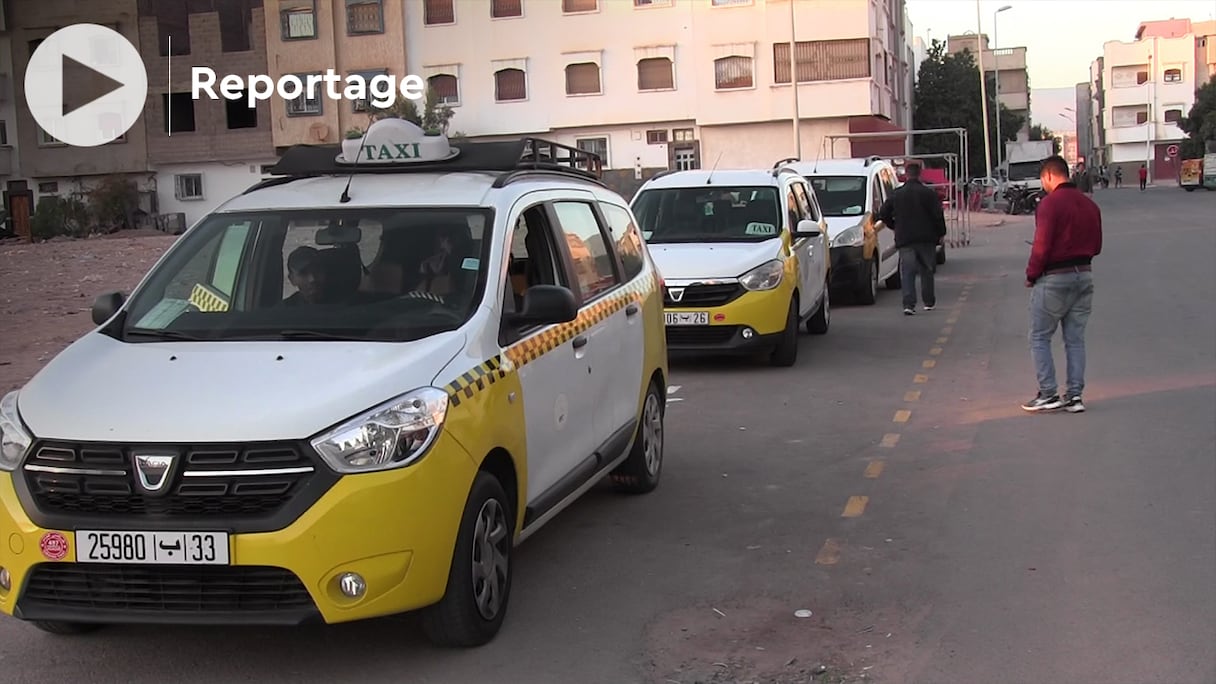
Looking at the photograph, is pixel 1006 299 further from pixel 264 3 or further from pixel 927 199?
pixel 264 3

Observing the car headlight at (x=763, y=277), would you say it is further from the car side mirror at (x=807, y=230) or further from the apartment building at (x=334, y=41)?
the apartment building at (x=334, y=41)

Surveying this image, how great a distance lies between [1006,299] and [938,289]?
1.92 meters

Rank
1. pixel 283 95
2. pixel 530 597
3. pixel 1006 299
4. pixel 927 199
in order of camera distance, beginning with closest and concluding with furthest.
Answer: pixel 530 597, pixel 927 199, pixel 1006 299, pixel 283 95

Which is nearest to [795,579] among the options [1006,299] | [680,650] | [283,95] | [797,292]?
[680,650]

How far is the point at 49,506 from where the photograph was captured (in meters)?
4.55

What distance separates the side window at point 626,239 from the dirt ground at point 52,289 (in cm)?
658

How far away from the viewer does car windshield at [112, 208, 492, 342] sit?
5.38 meters

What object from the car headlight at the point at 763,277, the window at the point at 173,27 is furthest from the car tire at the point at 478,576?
the window at the point at 173,27

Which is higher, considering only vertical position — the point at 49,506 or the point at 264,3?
the point at 264,3

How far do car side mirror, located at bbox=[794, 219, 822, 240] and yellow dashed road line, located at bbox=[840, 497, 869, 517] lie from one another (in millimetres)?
6215

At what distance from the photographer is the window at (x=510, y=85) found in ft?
176

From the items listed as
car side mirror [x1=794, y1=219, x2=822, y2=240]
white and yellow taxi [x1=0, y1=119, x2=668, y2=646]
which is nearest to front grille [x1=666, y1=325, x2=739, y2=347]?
car side mirror [x1=794, y1=219, x2=822, y2=240]

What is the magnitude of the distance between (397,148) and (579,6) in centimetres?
4819

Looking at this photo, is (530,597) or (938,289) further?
(938,289)
